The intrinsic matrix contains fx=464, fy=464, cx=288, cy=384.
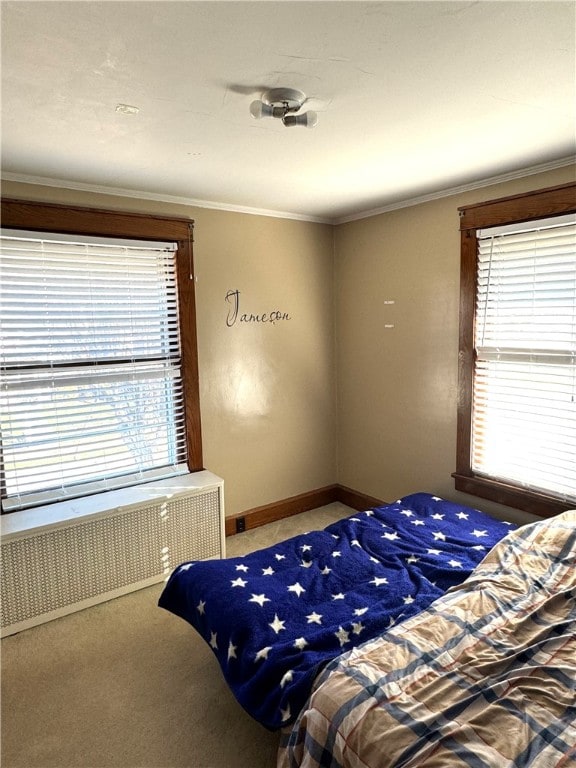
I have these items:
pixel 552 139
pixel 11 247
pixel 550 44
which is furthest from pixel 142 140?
pixel 552 139

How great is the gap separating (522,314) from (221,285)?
201 centimetres

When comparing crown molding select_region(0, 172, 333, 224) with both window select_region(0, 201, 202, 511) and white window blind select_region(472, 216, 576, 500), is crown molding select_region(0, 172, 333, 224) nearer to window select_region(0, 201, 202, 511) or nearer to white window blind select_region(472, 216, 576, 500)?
window select_region(0, 201, 202, 511)

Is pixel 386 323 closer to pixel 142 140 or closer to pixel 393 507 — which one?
pixel 393 507

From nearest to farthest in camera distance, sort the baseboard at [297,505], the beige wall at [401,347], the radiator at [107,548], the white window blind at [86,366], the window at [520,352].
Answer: the radiator at [107,548] < the window at [520,352] < the white window blind at [86,366] < the beige wall at [401,347] < the baseboard at [297,505]

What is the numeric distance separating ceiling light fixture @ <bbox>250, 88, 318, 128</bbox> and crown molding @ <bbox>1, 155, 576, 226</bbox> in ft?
4.82

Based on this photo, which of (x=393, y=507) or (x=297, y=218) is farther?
(x=297, y=218)

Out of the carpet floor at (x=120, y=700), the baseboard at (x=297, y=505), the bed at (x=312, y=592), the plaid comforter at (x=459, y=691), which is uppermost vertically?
the plaid comforter at (x=459, y=691)

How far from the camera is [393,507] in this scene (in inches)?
116

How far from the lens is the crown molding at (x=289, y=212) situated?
2594 millimetres

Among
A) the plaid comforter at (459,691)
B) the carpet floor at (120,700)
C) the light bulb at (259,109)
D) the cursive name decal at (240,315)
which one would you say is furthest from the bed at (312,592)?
the light bulb at (259,109)

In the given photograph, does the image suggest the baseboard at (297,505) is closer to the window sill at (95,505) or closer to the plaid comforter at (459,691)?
the window sill at (95,505)

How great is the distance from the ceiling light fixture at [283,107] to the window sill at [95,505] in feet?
7.14

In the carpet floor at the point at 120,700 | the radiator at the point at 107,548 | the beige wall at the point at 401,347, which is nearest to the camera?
the carpet floor at the point at 120,700

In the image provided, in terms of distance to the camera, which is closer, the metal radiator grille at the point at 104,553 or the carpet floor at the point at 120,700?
the carpet floor at the point at 120,700
